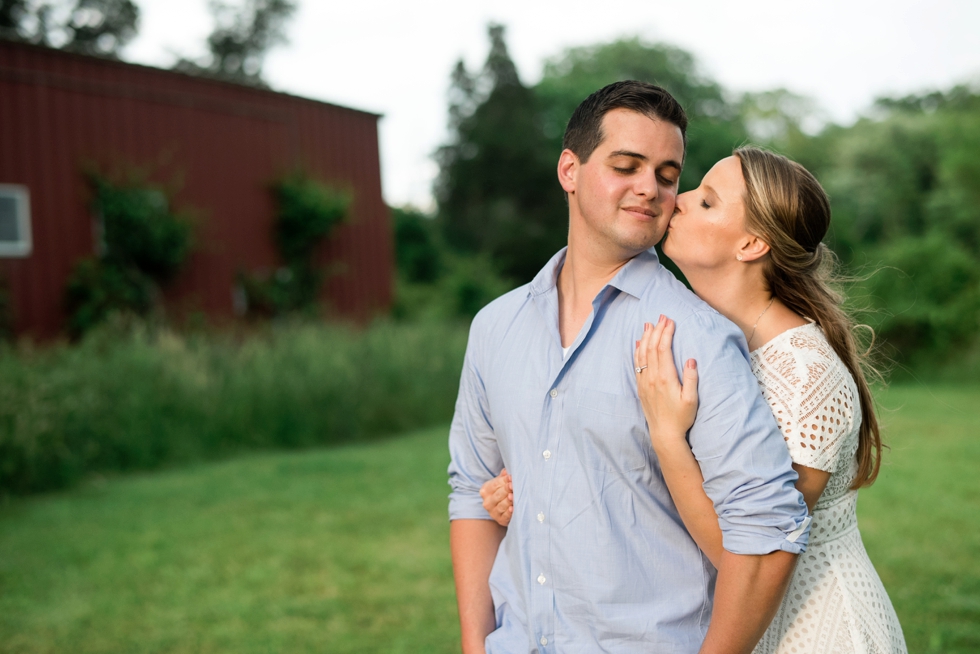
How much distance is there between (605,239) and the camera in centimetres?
218

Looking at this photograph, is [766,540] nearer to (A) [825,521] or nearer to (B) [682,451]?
(B) [682,451]

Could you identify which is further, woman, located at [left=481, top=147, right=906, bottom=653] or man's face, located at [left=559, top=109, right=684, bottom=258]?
man's face, located at [left=559, top=109, right=684, bottom=258]

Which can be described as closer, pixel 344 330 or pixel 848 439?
pixel 848 439

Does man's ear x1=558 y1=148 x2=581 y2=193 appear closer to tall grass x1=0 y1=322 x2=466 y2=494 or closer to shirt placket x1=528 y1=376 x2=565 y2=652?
shirt placket x1=528 y1=376 x2=565 y2=652

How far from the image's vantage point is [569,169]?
7.71 ft

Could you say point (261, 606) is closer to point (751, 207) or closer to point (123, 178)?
point (751, 207)

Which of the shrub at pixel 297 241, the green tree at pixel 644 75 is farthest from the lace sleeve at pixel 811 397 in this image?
the green tree at pixel 644 75

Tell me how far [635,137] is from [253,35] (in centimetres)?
3737

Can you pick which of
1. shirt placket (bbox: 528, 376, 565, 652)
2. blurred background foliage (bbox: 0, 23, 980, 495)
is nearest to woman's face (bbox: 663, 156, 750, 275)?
blurred background foliage (bbox: 0, 23, 980, 495)

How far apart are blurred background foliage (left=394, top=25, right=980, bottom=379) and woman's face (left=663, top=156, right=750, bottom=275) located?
838 centimetres

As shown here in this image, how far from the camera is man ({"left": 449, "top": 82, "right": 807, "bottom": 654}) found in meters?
1.77

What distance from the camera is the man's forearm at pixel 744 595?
1.75 meters

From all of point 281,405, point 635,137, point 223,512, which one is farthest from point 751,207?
point 281,405

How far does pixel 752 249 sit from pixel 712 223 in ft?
0.39
